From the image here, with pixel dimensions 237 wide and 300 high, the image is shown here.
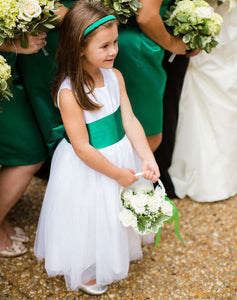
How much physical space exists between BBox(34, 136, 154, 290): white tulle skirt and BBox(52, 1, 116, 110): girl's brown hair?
1.17 feet

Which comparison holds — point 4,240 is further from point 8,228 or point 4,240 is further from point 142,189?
point 142,189

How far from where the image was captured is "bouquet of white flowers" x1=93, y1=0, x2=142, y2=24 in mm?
2207

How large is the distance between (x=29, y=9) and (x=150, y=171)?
3.51ft

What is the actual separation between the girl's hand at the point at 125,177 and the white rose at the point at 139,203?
11cm

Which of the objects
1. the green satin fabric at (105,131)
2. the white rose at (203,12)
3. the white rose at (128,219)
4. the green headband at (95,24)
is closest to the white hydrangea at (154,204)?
the white rose at (128,219)

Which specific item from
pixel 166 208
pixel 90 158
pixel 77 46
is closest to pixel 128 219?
pixel 166 208

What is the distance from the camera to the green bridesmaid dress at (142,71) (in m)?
2.49

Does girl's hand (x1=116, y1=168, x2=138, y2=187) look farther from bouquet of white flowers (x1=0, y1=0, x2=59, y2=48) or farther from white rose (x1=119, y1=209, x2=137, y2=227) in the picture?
bouquet of white flowers (x1=0, y1=0, x2=59, y2=48)

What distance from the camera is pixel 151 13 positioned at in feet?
7.55

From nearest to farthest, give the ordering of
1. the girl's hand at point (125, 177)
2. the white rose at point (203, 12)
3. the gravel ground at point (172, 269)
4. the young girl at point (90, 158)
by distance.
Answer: the young girl at point (90, 158), the girl's hand at point (125, 177), the white rose at point (203, 12), the gravel ground at point (172, 269)

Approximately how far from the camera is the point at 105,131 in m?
2.21

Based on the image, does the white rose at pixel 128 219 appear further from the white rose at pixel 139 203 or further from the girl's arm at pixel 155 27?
the girl's arm at pixel 155 27

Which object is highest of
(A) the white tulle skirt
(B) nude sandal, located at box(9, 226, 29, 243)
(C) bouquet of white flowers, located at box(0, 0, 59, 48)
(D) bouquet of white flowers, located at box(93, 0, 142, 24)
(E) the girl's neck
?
(C) bouquet of white flowers, located at box(0, 0, 59, 48)

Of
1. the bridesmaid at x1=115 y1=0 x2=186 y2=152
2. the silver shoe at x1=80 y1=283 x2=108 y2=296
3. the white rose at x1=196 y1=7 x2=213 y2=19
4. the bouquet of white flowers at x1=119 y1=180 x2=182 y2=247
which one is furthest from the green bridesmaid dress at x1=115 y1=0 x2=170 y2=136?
the silver shoe at x1=80 y1=283 x2=108 y2=296
